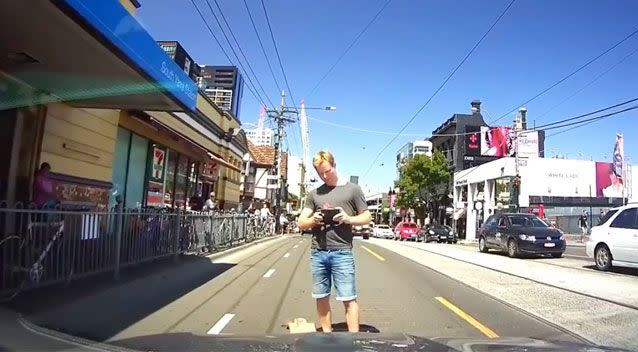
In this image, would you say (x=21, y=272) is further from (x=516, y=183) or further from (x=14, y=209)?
(x=516, y=183)

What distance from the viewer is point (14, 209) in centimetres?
742

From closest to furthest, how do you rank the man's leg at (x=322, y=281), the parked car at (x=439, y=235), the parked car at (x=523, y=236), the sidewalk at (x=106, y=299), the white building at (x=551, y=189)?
the man's leg at (x=322, y=281) < the sidewalk at (x=106, y=299) < the parked car at (x=523, y=236) < the parked car at (x=439, y=235) < the white building at (x=551, y=189)

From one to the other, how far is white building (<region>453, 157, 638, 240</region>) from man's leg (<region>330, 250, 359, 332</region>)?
4181 centimetres

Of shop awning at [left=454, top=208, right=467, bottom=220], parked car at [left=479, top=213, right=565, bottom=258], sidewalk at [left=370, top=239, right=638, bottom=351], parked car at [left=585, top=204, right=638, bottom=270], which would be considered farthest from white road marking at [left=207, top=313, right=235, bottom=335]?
shop awning at [left=454, top=208, right=467, bottom=220]

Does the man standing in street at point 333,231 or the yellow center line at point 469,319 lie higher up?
the man standing in street at point 333,231

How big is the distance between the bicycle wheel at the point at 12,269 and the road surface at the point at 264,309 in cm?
61

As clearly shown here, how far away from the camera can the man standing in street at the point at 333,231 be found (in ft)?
18.7

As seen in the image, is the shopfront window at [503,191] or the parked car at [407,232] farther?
the parked car at [407,232]

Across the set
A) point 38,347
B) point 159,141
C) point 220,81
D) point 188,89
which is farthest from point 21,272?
point 220,81

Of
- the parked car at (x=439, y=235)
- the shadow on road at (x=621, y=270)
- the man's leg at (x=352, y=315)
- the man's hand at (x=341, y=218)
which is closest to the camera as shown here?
the man's hand at (x=341, y=218)

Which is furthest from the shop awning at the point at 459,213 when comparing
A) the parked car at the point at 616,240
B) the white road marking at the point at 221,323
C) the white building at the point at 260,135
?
the white road marking at the point at 221,323

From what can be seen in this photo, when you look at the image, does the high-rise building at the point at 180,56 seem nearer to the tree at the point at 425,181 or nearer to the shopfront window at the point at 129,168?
the shopfront window at the point at 129,168

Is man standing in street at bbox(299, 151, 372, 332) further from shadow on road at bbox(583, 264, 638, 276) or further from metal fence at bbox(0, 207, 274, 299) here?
shadow on road at bbox(583, 264, 638, 276)

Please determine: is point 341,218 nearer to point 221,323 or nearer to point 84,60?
point 221,323
